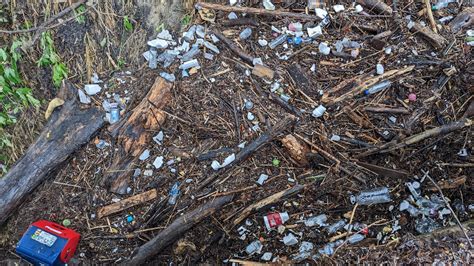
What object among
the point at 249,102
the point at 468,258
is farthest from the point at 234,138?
the point at 468,258

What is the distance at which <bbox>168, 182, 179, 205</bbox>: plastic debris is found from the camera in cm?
341

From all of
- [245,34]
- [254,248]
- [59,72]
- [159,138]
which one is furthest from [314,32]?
[59,72]

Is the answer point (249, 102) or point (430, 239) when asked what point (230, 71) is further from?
point (430, 239)

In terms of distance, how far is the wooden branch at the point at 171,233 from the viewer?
3.25 meters

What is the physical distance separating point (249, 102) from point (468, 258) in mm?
1950

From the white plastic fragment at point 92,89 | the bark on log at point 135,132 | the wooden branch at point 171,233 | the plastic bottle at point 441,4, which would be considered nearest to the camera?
the wooden branch at point 171,233

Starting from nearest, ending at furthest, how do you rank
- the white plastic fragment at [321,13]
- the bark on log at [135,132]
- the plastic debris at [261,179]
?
the plastic debris at [261,179] → the bark on log at [135,132] → the white plastic fragment at [321,13]

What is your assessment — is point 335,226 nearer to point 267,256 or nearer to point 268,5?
point 267,256

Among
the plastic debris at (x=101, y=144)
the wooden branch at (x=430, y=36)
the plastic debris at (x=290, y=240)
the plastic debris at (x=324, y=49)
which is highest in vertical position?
the plastic debris at (x=324, y=49)

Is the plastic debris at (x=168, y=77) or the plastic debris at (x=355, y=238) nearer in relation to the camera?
the plastic debris at (x=355, y=238)

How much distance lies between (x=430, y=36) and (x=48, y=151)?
11.6 feet

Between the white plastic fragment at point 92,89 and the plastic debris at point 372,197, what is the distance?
7.78ft

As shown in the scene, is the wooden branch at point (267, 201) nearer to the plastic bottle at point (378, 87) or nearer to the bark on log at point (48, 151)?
the plastic bottle at point (378, 87)

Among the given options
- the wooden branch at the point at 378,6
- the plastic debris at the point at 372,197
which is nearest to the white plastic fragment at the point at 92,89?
the plastic debris at the point at 372,197
